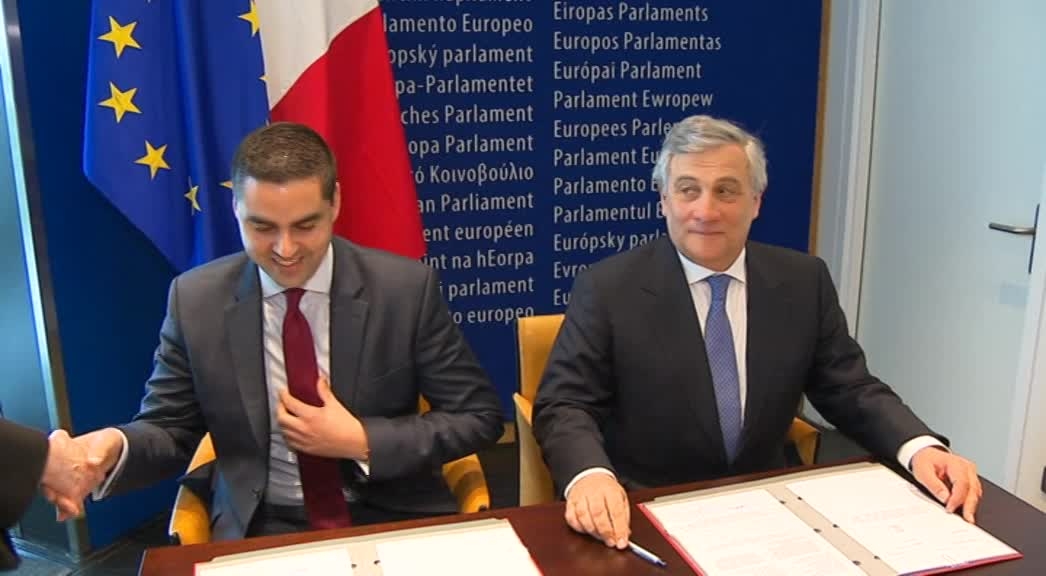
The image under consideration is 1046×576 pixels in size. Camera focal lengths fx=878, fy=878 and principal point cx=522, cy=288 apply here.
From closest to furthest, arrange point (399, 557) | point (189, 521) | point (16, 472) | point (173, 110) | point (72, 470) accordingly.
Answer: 1. point (16, 472)
2. point (399, 557)
3. point (72, 470)
4. point (189, 521)
5. point (173, 110)

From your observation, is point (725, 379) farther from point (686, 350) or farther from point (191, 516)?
point (191, 516)

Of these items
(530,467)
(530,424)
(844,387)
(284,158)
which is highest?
(284,158)

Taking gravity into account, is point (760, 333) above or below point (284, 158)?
below

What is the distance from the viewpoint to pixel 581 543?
1.39 metres

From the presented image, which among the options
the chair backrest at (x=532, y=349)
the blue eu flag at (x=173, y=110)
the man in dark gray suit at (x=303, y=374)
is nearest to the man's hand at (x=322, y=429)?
the man in dark gray suit at (x=303, y=374)

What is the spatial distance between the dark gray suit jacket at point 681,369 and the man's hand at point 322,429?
38 centimetres

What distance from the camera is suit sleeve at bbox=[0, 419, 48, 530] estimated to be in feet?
4.00

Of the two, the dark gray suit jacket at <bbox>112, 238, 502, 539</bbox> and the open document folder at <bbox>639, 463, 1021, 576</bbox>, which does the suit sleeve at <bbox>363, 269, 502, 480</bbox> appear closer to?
the dark gray suit jacket at <bbox>112, 238, 502, 539</bbox>

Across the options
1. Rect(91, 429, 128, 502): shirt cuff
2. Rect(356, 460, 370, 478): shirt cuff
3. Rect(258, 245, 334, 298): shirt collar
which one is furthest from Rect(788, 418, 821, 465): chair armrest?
Rect(91, 429, 128, 502): shirt cuff

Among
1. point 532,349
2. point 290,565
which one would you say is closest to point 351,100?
point 532,349

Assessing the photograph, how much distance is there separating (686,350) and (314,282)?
0.79 meters

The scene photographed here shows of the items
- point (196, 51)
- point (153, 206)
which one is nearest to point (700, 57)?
point (196, 51)

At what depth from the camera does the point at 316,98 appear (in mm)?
2812

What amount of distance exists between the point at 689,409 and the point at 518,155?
1845 mm
